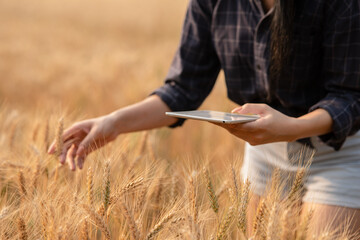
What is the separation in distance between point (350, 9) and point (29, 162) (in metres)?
1.06

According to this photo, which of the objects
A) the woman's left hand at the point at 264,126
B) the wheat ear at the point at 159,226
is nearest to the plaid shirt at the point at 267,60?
the woman's left hand at the point at 264,126

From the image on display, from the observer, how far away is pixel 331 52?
4.77 feet

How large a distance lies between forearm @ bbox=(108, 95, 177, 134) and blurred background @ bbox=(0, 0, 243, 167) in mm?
191

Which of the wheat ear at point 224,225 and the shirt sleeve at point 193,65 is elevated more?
the shirt sleeve at point 193,65

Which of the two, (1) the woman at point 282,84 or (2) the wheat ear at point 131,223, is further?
(1) the woman at point 282,84

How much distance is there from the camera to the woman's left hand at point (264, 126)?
1.15m

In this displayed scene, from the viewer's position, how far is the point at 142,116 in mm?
1602

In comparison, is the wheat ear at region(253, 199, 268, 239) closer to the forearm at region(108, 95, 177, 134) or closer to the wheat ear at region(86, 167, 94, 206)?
the wheat ear at region(86, 167, 94, 206)

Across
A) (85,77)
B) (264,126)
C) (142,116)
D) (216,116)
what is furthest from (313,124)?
(85,77)

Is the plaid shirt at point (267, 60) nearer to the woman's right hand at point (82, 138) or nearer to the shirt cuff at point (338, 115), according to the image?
the shirt cuff at point (338, 115)

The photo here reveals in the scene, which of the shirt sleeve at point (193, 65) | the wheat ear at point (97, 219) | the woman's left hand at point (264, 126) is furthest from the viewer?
the shirt sleeve at point (193, 65)

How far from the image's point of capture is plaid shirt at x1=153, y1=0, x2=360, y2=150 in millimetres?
1409

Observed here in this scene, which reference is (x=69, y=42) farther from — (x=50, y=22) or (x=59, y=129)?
(x=59, y=129)

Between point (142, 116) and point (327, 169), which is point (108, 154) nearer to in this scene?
point (142, 116)
